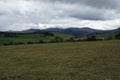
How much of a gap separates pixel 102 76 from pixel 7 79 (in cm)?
701

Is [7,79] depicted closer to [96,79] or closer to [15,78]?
[15,78]

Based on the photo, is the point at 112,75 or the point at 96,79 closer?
the point at 96,79

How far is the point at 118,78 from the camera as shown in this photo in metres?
15.3

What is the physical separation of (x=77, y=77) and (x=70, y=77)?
1.69 ft

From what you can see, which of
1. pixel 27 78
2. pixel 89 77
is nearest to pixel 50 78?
pixel 27 78

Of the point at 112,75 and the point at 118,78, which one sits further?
the point at 112,75

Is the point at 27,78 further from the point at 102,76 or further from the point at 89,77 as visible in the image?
the point at 102,76

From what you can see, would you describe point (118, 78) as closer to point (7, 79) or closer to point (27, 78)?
point (27, 78)

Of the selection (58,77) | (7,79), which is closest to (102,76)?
(58,77)

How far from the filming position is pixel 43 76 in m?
16.5

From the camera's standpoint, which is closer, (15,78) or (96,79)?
(96,79)

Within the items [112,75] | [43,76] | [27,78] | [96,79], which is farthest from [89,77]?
[27,78]

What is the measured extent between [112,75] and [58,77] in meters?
4.12

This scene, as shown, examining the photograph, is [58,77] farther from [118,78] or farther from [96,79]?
[118,78]
